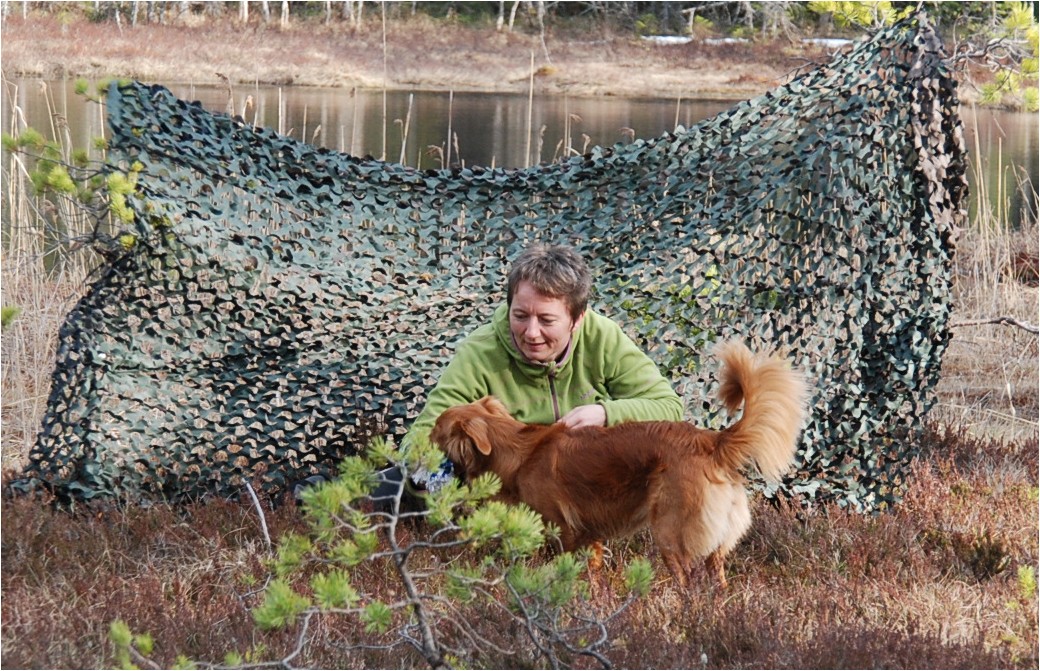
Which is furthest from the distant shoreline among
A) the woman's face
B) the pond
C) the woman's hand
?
the woman's hand

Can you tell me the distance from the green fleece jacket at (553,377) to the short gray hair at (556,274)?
0.25m

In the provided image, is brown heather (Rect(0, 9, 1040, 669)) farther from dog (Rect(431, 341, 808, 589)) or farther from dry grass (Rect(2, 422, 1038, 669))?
dog (Rect(431, 341, 808, 589))

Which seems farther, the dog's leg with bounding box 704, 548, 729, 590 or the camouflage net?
the camouflage net

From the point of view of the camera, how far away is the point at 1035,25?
628cm

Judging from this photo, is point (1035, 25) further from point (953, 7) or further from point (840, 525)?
point (953, 7)

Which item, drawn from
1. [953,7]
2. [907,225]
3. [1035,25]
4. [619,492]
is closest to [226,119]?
[619,492]

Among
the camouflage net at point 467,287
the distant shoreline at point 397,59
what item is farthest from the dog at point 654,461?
the distant shoreline at point 397,59

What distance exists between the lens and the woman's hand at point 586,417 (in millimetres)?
4348

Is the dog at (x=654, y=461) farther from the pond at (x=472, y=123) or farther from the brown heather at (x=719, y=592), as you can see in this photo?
the pond at (x=472, y=123)

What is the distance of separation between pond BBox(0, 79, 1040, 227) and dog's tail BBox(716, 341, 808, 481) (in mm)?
5935

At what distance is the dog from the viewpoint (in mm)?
3938

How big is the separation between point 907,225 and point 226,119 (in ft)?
10.8

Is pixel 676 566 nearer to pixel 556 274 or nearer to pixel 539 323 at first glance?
pixel 539 323

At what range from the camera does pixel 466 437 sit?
13.2 feet
